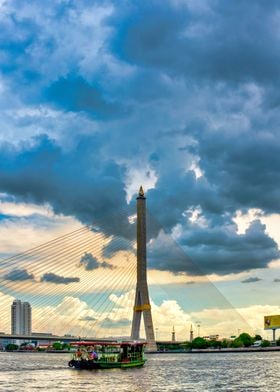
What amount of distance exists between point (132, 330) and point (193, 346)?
75.8 metres

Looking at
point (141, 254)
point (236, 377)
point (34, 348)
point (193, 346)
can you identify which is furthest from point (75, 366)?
point (34, 348)

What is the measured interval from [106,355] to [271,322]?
101593 millimetres

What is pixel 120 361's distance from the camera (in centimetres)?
6175

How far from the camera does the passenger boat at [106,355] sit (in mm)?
58688

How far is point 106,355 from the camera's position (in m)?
61.6

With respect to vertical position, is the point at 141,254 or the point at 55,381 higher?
the point at 141,254

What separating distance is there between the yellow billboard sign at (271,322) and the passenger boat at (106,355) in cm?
9478

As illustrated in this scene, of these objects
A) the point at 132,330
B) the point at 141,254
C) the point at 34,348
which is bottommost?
the point at 34,348

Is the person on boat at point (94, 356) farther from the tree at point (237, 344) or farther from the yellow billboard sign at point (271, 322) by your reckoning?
the tree at point (237, 344)

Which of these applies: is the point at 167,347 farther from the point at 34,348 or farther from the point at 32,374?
the point at 32,374

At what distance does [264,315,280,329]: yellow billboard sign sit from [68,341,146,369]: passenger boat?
94780 millimetres

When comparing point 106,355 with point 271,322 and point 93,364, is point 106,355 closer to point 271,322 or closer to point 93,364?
point 93,364

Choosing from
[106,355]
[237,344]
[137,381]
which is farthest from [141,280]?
[237,344]

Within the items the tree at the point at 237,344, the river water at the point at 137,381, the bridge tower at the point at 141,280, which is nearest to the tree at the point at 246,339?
the tree at the point at 237,344
